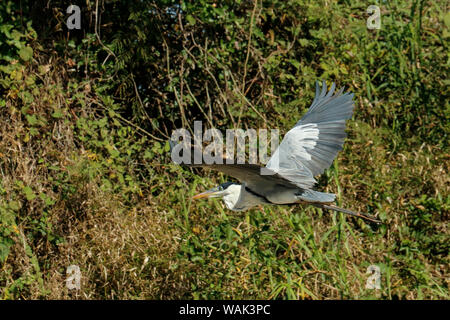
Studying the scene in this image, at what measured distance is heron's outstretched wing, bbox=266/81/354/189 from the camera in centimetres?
393

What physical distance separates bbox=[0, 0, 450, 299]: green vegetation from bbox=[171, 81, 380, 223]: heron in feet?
0.77

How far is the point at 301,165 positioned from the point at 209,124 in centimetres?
171

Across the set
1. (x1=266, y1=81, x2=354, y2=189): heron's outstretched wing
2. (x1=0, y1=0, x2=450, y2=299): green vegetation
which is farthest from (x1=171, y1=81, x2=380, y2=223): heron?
(x1=0, y1=0, x2=450, y2=299): green vegetation

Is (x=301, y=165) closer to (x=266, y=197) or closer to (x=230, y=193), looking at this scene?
(x=266, y=197)

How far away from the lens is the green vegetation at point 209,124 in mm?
4086

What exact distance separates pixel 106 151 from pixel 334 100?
196 centimetres

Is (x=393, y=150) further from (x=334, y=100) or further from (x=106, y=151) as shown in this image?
(x=106, y=151)

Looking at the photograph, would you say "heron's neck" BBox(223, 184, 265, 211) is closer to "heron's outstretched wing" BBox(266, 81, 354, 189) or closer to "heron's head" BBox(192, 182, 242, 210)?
"heron's head" BBox(192, 182, 242, 210)

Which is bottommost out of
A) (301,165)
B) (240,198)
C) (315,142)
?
(240,198)

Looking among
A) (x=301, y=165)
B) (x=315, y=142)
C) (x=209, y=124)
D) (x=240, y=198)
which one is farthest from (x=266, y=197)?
(x=209, y=124)

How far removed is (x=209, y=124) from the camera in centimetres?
548

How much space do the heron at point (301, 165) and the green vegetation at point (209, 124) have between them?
0.77 ft

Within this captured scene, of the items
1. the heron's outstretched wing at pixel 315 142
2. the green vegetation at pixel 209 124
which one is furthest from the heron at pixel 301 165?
the green vegetation at pixel 209 124

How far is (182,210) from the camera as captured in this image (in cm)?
453
